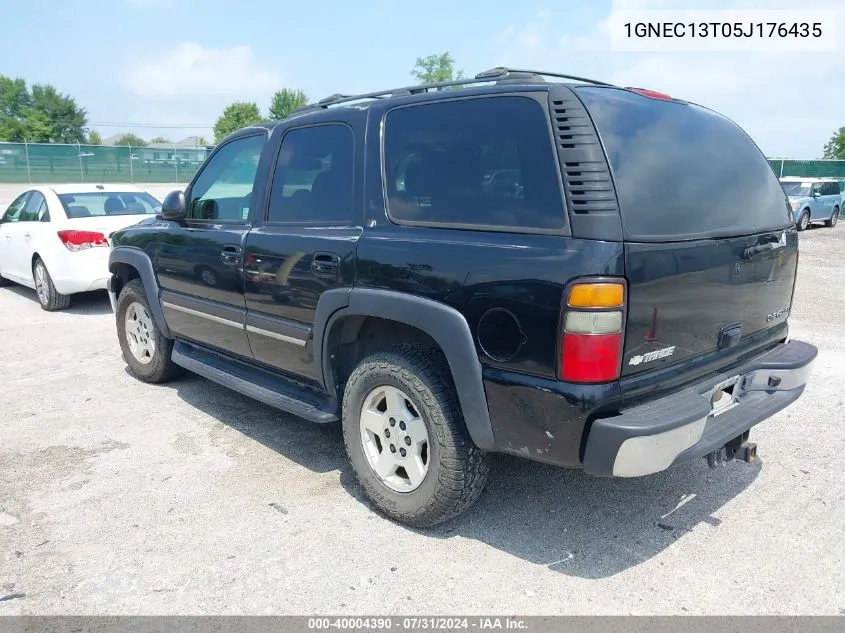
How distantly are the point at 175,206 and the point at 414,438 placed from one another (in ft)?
8.31

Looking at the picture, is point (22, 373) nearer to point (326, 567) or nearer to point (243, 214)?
point (243, 214)

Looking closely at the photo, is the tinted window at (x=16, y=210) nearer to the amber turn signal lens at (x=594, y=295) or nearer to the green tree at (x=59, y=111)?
the amber turn signal lens at (x=594, y=295)

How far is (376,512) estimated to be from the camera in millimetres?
3445

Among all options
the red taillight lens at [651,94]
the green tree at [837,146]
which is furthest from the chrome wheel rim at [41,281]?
the green tree at [837,146]

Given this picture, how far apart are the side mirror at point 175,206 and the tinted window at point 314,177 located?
0.93 m

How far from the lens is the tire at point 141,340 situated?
17.3ft

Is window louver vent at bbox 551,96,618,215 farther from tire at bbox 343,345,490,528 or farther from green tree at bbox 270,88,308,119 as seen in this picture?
green tree at bbox 270,88,308,119

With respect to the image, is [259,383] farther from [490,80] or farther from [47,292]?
[47,292]

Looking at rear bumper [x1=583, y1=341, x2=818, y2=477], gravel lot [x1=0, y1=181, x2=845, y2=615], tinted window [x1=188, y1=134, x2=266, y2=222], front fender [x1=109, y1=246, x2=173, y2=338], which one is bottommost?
gravel lot [x1=0, y1=181, x2=845, y2=615]

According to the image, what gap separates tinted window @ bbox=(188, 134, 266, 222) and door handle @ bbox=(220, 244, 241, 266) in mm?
206

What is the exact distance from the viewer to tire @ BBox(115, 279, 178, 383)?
17.3ft

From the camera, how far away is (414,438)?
3.20 metres

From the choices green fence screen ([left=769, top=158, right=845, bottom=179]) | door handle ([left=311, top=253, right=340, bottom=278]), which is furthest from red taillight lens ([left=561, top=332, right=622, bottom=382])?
green fence screen ([left=769, top=158, right=845, bottom=179])

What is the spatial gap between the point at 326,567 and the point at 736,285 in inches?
87.9
